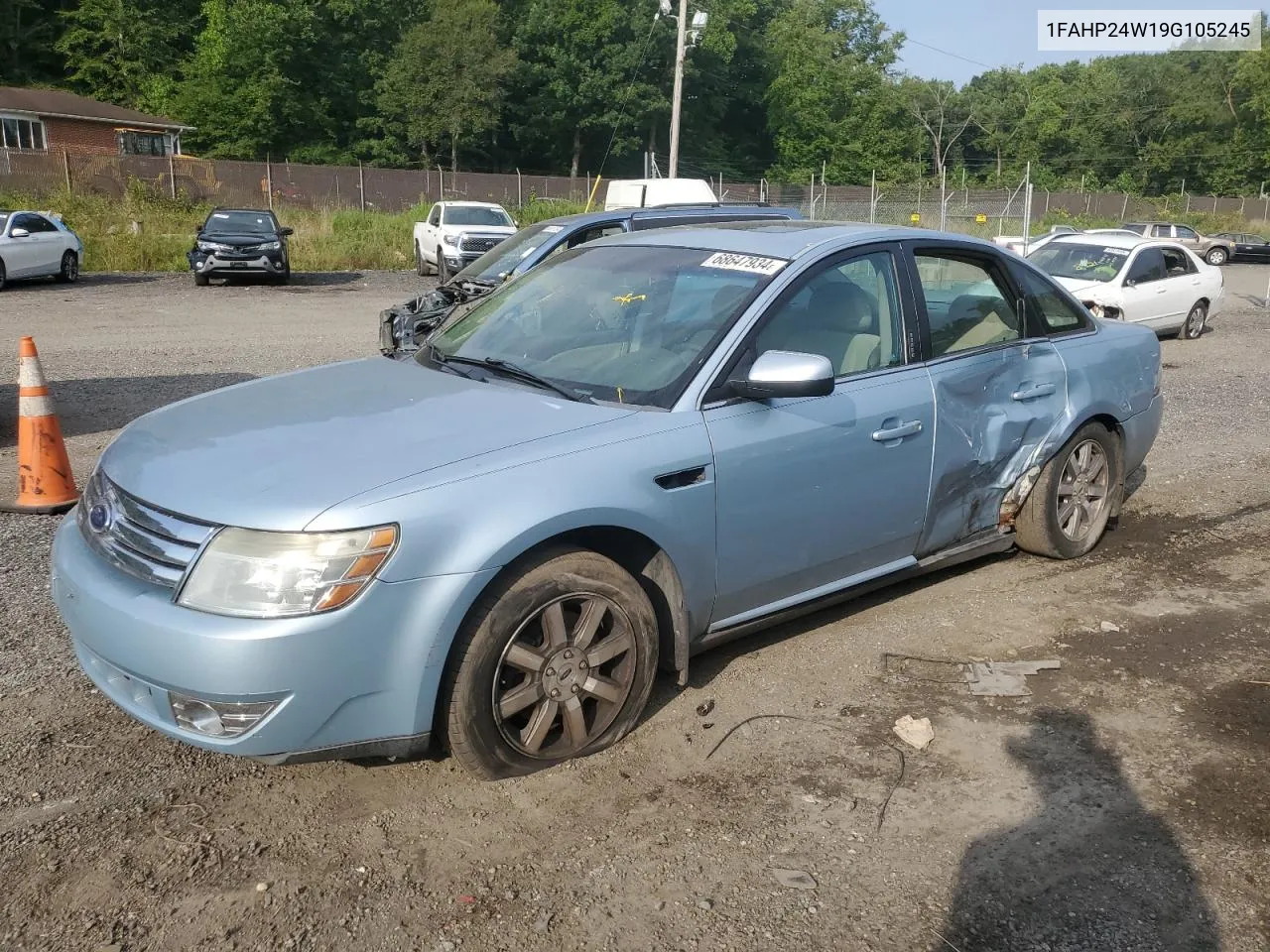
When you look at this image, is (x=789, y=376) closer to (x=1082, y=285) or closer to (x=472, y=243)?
(x=1082, y=285)

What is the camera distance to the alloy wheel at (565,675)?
3285 mm

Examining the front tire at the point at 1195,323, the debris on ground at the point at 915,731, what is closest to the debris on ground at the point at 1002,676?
the debris on ground at the point at 915,731

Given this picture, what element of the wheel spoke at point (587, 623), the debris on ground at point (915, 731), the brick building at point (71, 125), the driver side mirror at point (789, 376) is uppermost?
the brick building at point (71, 125)

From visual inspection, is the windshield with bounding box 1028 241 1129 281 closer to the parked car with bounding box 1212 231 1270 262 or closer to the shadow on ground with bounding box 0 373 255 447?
the shadow on ground with bounding box 0 373 255 447

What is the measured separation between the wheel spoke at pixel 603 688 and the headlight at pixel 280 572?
0.86 meters

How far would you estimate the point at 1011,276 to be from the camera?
5.12 meters

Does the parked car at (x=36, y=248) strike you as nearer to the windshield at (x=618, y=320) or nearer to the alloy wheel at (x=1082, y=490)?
the windshield at (x=618, y=320)

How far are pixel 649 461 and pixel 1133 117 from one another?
9176cm

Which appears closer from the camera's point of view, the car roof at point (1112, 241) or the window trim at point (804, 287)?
the window trim at point (804, 287)

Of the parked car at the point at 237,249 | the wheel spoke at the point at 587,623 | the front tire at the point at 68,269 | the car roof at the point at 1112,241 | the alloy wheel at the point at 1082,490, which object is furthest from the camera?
the parked car at the point at 237,249

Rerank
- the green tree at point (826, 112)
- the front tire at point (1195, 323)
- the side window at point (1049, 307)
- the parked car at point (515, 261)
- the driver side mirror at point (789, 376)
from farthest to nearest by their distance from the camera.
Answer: the green tree at point (826, 112)
the front tire at point (1195, 323)
the parked car at point (515, 261)
the side window at point (1049, 307)
the driver side mirror at point (789, 376)

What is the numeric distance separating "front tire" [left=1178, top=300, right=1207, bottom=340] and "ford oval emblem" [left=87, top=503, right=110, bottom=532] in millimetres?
15850

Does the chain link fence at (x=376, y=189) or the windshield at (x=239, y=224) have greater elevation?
the chain link fence at (x=376, y=189)

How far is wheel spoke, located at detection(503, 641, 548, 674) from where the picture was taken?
3242 millimetres
